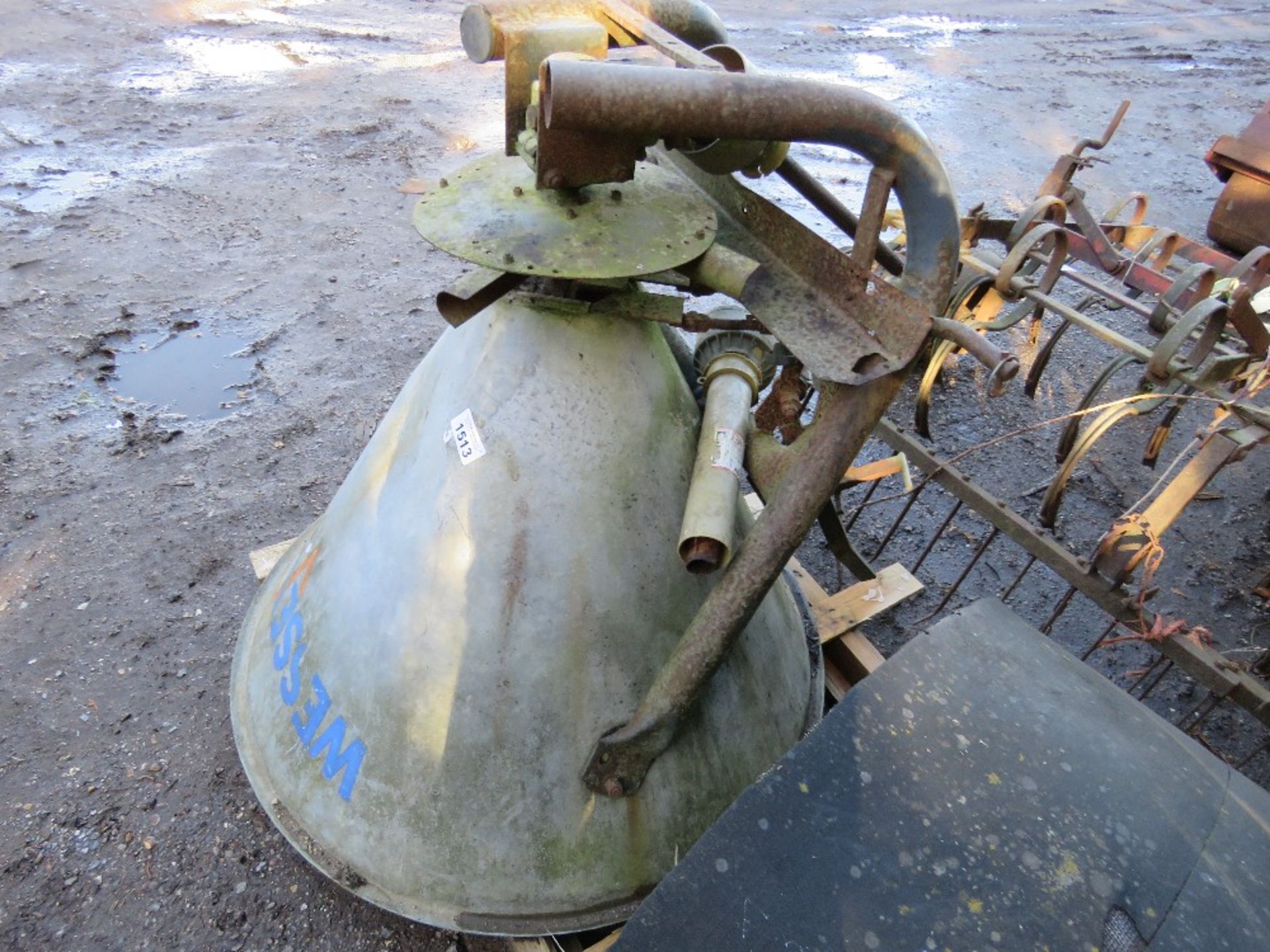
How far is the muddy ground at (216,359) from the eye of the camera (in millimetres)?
2305

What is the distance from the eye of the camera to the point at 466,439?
1.63m

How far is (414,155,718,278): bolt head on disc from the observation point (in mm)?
1426

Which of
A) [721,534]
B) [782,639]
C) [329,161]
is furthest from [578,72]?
[329,161]

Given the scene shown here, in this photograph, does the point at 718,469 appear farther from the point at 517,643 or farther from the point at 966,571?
the point at 966,571

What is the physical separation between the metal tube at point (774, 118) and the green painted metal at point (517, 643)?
518 mm

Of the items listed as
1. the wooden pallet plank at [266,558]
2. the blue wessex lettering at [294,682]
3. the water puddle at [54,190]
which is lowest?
the water puddle at [54,190]

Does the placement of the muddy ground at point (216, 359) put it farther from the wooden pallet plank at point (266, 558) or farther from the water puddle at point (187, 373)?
the wooden pallet plank at point (266, 558)

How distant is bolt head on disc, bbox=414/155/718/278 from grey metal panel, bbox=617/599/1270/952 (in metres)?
0.81

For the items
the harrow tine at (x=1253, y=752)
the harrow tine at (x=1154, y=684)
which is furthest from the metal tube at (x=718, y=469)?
the harrow tine at (x=1253, y=752)

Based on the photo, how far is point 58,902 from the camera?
2.16m

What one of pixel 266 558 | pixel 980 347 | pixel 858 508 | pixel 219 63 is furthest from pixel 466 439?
pixel 219 63

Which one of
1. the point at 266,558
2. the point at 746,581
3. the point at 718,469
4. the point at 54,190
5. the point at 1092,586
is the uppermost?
Answer: the point at 718,469

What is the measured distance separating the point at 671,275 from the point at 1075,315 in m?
1.74

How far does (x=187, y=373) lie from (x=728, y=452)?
3.33 metres
